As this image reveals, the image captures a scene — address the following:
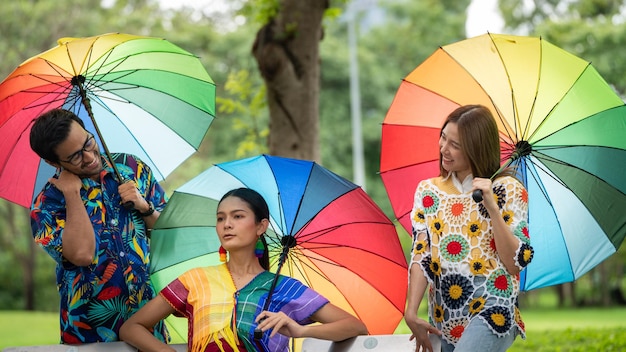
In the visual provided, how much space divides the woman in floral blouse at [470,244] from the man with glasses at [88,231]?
4.63ft

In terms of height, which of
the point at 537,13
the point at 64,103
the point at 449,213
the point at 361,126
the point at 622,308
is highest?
the point at 537,13

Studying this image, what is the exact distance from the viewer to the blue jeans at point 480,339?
3.69 m

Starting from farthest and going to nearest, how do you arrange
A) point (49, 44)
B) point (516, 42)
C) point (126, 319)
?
point (49, 44)
point (516, 42)
point (126, 319)

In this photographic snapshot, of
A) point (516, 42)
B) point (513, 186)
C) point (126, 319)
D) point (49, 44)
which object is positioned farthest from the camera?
point (49, 44)

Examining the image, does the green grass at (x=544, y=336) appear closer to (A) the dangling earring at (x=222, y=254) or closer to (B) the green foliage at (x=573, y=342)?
(B) the green foliage at (x=573, y=342)

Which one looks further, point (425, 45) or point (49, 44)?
point (425, 45)

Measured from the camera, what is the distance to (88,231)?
4.09m

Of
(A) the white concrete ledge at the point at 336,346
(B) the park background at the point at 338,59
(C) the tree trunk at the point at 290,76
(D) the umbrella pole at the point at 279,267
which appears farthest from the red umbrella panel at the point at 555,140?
(B) the park background at the point at 338,59

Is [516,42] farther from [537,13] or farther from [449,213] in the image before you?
[537,13]

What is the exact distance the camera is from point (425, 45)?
27938 millimetres

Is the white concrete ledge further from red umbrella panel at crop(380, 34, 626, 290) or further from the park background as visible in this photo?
the park background

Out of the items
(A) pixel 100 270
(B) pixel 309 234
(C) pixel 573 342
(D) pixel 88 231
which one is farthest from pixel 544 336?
(D) pixel 88 231

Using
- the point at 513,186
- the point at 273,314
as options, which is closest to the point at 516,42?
the point at 513,186

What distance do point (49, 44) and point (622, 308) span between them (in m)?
16.5
